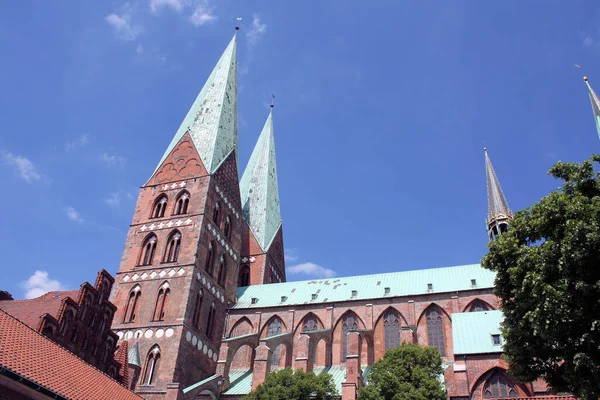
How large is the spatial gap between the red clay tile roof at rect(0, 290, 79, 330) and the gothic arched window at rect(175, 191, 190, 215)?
1239 centimetres

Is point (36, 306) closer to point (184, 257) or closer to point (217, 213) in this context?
point (184, 257)

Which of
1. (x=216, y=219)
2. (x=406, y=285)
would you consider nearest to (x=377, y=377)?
(x=406, y=285)

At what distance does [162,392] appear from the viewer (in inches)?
1063

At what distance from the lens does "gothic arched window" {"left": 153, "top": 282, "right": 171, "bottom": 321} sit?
30.6 m

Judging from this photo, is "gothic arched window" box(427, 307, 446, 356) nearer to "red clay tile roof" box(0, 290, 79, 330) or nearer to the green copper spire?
the green copper spire

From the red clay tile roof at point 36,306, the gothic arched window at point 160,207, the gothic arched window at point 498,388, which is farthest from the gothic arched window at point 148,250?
the gothic arched window at point 498,388

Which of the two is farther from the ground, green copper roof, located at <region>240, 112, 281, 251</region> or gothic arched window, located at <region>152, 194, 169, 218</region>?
green copper roof, located at <region>240, 112, 281, 251</region>

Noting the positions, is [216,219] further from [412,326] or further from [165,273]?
[412,326]

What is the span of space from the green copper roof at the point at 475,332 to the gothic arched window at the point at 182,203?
60.6 ft

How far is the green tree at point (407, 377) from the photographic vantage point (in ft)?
71.1

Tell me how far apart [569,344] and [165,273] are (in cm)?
2452

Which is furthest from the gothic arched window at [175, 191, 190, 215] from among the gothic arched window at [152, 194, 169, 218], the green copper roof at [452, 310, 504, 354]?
the green copper roof at [452, 310, 504, 354]

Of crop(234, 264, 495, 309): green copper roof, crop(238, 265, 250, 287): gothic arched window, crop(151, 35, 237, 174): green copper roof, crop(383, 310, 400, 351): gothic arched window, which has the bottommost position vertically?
crop(383, 310, 400, 351): gothic arched window

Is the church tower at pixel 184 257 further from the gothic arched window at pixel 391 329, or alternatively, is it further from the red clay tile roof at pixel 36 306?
the gothic arched window at pixel 391 329
